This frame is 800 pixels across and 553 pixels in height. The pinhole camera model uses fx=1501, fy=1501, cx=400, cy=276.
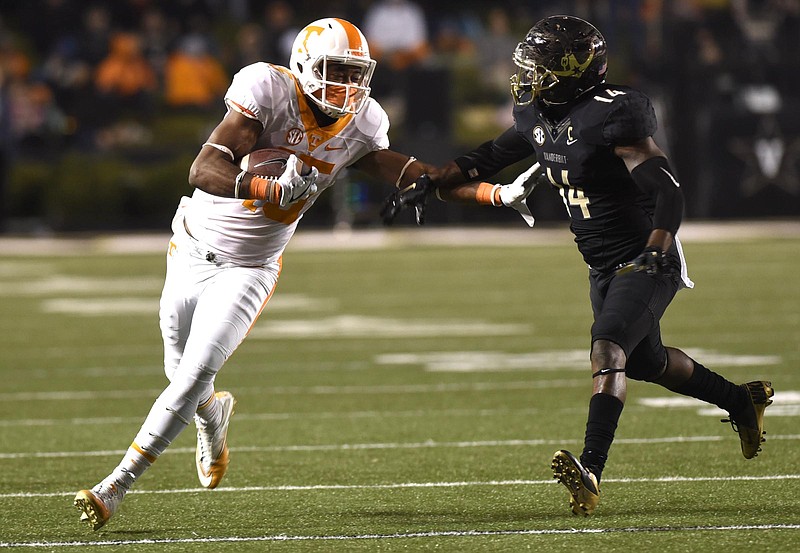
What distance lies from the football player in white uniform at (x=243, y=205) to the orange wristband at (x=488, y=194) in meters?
0.23

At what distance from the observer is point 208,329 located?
4484 millimetres

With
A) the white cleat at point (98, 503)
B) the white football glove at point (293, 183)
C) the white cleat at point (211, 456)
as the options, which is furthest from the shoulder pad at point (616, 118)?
the white cleat at point (98, 503)

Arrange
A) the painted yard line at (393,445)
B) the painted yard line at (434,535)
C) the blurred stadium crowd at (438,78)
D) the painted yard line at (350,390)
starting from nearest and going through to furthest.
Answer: the painted yard line at (434,535) → the painted yard line at (393,445) → the painted yard line at (350,390) → the blurred stadium crowd at (438,78)

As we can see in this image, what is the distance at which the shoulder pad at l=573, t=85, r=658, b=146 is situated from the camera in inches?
175

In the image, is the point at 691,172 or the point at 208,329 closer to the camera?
the point at 208,329

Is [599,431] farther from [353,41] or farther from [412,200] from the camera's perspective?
[353,41]

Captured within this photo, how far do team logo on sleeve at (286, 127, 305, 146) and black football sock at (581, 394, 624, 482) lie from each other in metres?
1.24

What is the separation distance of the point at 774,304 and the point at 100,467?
6.44 metres

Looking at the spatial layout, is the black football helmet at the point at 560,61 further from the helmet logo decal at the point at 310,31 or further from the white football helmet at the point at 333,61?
the helmet logo decal at the point at 310,31

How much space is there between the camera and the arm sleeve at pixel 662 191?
14.2 feet

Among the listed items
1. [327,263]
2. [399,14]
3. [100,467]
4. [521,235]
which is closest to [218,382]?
[100,467]

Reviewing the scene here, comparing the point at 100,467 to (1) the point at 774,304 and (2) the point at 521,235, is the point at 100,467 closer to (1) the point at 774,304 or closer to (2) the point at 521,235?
(1) the point at 774,304

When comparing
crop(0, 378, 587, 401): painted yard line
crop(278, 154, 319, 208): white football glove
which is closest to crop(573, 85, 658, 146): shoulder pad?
crop(278, 154, 319, 208): white football glove

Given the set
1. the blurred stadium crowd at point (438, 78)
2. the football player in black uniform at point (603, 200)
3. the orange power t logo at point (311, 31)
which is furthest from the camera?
the blurred stadium crowd at point (438, 78)
